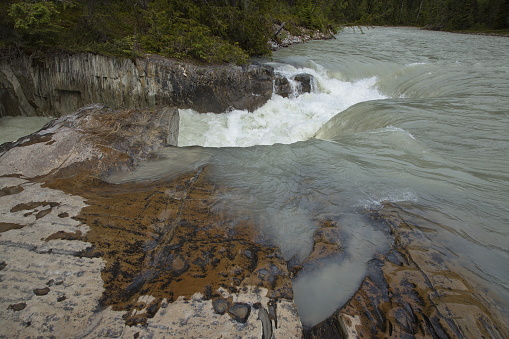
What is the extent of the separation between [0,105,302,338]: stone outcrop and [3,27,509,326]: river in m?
0.33

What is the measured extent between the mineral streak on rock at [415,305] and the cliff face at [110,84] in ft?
22.6

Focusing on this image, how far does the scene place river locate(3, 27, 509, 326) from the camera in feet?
9.13

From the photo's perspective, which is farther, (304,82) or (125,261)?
(304,82)

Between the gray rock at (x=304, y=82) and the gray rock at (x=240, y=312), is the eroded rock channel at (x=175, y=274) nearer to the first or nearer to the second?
the gray rock at (x=240, y=312)

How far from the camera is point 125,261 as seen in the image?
246 centimetres

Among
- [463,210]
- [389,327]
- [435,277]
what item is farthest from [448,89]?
[389,327]

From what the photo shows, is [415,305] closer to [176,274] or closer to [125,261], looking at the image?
[176,274]

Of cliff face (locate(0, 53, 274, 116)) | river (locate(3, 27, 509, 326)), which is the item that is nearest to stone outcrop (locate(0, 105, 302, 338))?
river (locate(3, 27, 509, 326))

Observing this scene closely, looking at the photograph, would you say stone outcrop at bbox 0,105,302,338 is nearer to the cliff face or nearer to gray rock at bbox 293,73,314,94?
the cliff face

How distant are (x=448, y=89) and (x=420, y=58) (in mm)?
5719

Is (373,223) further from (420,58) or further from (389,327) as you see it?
(420,58)

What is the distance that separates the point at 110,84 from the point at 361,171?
6663mm

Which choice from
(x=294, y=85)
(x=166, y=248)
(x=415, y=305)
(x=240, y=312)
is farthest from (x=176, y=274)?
(x=294, y=85)

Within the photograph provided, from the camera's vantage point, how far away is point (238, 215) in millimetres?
3268
